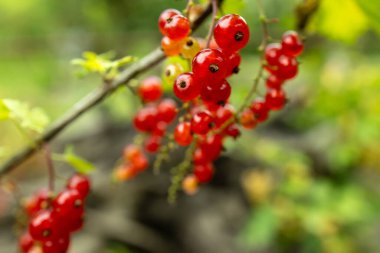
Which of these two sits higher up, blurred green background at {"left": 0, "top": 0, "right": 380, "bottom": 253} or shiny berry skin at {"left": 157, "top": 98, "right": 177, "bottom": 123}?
blurred green background at {"left": 0, "top": 0, "right": 380, "bottom": 253}

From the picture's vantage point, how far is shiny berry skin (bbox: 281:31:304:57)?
1068 mm

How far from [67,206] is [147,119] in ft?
1.10

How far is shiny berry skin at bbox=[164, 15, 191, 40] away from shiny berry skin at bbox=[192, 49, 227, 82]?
110 mm

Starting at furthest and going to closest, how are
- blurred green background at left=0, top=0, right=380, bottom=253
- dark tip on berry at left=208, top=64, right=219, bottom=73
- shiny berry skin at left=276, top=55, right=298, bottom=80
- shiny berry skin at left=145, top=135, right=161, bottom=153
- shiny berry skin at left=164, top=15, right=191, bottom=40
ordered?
blurred green background at left=0, top=0, right=380, bottom=253 → shiny berry skin at left=145, top=135, right=161, bottom=153 → shiny berry skin at left=276, top=55, right=298, bottom=80 → shiny berry skin at left=164, top=15, right=191, bottom=40 → dark tip on berry at left=208, top=64, right=219, bottom=73

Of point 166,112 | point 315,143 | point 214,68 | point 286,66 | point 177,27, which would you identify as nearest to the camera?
point 214,68

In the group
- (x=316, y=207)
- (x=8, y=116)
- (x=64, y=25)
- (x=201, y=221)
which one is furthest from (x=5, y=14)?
(x=8, y=116)

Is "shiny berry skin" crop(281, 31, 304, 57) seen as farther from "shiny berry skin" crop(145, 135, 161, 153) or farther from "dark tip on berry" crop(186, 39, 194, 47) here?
"shiny berry skin" crop(145, 135, 161, 153)

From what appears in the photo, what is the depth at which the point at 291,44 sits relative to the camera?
1.07m

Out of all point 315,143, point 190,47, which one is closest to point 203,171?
point 190,47

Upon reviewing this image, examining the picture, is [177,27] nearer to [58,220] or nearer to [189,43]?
[189,43]

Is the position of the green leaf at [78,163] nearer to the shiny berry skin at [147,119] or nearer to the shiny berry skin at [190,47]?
the shiny berry skin at [147,119]

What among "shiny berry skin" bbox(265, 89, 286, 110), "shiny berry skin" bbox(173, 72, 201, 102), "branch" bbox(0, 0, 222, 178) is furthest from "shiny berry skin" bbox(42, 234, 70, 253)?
"shiny berry skin" bbox(265, 89, 286, 110)

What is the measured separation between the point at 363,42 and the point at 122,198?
9.98 ft

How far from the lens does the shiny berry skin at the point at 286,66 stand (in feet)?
3.46
